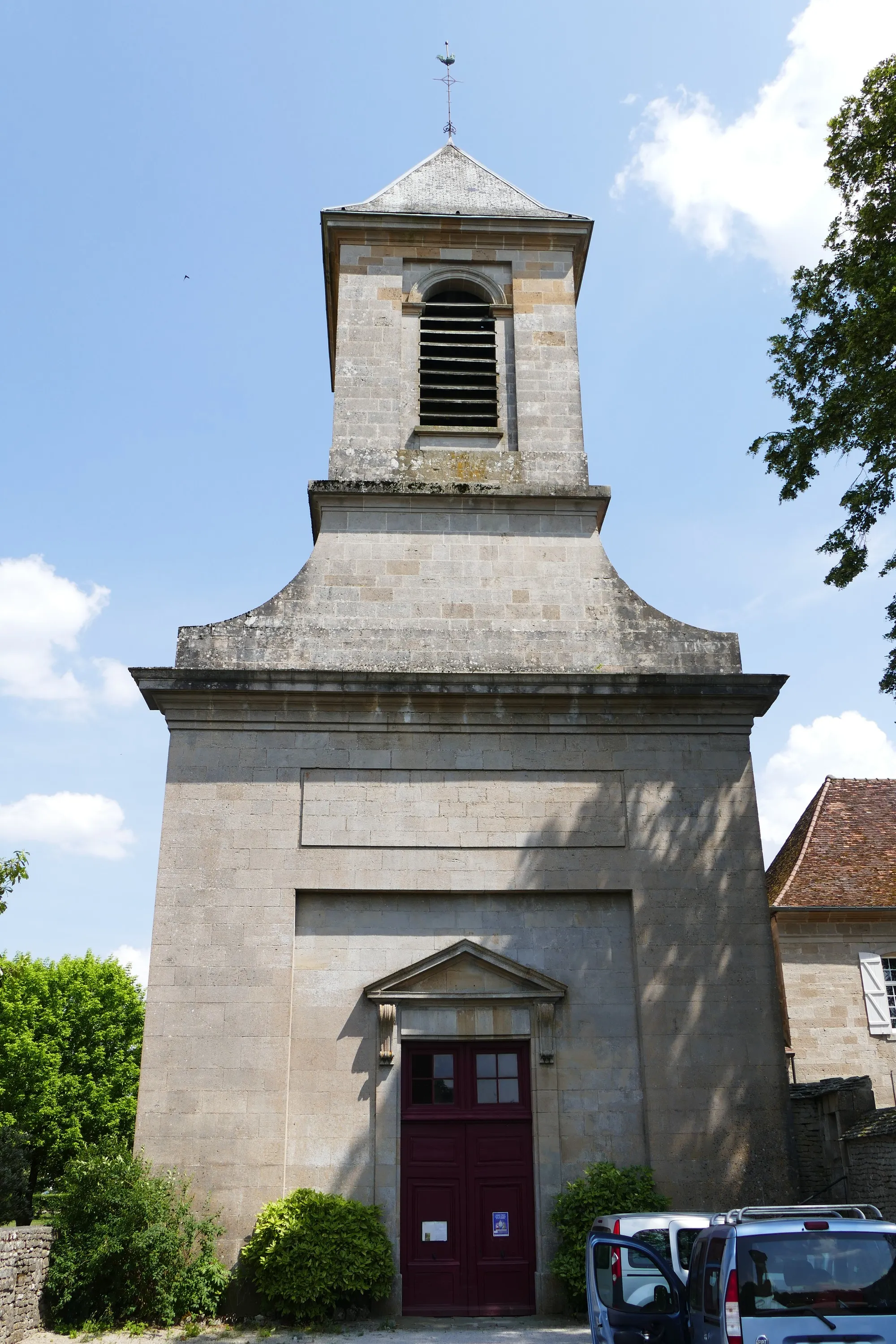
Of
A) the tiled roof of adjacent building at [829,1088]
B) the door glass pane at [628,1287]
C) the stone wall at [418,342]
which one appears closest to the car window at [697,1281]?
the door glass pane at [628,1287]

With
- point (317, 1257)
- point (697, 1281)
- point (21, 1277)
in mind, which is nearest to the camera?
point (697, 1281)

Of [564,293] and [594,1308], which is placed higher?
[564,293]

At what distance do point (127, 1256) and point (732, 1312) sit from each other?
773 cm

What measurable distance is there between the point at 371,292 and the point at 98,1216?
13.8m

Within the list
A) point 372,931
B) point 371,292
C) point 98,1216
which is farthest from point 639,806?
point 371,292

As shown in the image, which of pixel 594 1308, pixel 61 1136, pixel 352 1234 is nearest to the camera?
pixel 594 1308

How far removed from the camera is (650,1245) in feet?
31.9

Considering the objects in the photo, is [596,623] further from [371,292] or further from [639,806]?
[371,292]

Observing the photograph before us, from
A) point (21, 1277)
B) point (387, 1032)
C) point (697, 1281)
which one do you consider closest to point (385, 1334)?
point (387, 1032)

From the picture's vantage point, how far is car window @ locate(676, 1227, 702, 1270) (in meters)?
9.70

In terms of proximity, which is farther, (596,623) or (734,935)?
(596,623)

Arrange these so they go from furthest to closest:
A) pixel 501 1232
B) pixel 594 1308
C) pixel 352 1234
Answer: pixel 501 1232 < pixel 352 1234 < pixel 594 1308

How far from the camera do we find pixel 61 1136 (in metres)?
35.7

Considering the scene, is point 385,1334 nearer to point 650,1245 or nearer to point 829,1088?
point 650,1245
